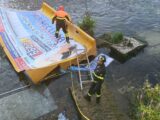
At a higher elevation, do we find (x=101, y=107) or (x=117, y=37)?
(x=117, y=37)

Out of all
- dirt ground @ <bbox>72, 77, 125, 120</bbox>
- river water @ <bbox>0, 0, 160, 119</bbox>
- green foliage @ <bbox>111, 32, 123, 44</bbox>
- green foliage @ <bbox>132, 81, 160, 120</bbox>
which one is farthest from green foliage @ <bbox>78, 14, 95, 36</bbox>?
green foliage @ <bbox>132, 81, 160, 120</bbox>

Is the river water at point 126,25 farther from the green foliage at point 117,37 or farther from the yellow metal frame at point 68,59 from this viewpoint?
the green foliage at point 117,37

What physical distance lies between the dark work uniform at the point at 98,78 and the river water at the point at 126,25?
4.45ft

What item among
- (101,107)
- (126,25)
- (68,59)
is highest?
(68,59)

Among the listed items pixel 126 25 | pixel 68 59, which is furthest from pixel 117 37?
pixel 68 59

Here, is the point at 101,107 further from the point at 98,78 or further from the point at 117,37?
the point at 117,37

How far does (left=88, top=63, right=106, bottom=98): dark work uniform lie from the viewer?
9539 millimetres

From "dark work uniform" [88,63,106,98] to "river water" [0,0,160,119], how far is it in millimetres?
1356

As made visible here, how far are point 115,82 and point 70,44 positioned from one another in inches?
124

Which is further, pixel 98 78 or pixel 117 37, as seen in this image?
pixel 117 37

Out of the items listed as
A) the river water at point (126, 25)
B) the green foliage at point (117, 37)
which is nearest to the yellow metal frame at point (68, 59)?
the river water at point (126, 25)

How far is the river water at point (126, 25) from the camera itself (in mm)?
12281

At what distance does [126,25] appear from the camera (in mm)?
17016

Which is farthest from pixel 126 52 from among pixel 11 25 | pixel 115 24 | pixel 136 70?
pixel 11 25
